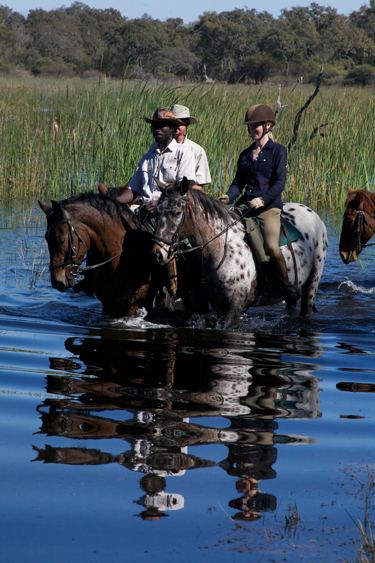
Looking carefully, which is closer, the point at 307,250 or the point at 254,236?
the point at 254,236

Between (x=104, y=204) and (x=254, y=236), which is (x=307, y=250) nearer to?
(x=254, y=236)

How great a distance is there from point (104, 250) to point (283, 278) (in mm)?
1812

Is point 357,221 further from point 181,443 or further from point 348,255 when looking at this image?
point 181,443

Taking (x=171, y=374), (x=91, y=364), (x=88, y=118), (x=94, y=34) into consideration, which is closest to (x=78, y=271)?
(x=91, y=364)

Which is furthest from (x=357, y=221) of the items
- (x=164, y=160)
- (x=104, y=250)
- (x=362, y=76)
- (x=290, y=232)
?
(x=362, y=76)

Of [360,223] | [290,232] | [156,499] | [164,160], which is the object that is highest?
[164,160]

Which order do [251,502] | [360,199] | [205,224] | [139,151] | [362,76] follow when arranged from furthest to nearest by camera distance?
1. [362,76]
2. [139,151]
3. [360,199]
4. [205,224]
5. [251,502]

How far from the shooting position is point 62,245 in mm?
5344

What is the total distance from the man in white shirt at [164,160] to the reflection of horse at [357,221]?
2.06m

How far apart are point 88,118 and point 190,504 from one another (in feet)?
36.2

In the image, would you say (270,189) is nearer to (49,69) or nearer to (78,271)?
(78,271)

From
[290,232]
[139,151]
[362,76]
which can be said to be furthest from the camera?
[362,76]

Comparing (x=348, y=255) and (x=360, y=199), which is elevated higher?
(x=360, y=199)

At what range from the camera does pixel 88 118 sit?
12727 millimetres
